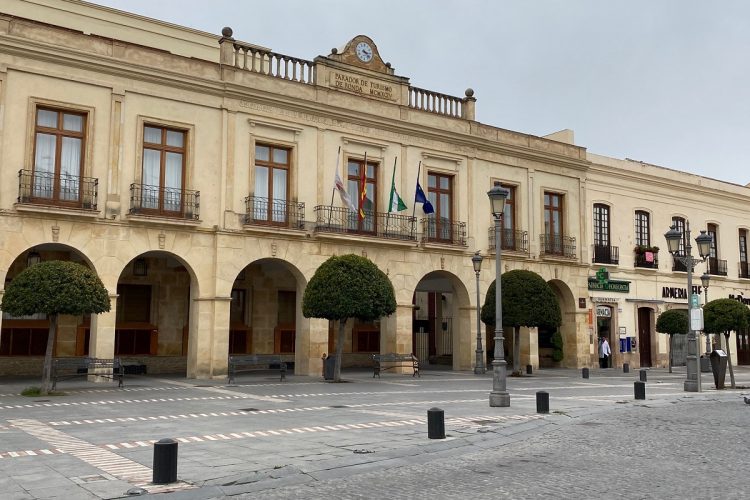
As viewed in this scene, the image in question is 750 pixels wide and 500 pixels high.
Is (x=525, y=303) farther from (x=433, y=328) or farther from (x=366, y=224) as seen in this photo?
(x=433, y=328)

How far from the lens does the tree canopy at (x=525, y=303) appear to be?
24.2 meters

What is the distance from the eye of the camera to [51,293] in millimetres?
16531

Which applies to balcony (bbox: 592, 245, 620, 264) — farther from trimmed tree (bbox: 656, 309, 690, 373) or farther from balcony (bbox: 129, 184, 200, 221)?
balcony (bbox: 129, 184, 200, 221)

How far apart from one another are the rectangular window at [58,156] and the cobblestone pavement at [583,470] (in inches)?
580

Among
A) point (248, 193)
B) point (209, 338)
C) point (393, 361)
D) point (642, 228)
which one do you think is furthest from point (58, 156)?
point (642, 228)

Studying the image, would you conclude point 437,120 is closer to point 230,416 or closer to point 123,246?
point 123,246

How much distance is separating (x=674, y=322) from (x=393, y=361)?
12732mm

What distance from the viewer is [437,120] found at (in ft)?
91.4

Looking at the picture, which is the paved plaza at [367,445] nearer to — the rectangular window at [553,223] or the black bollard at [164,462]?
the black bollard at [164,462]

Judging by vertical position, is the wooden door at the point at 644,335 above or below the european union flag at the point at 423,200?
below

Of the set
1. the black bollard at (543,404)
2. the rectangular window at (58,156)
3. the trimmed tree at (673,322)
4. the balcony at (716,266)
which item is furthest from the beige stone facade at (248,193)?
the black bollard at (543,404)

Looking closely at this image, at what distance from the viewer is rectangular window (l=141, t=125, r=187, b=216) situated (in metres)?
21.7

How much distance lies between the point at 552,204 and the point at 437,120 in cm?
702

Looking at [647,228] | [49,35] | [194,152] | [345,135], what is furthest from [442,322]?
[49,35]
